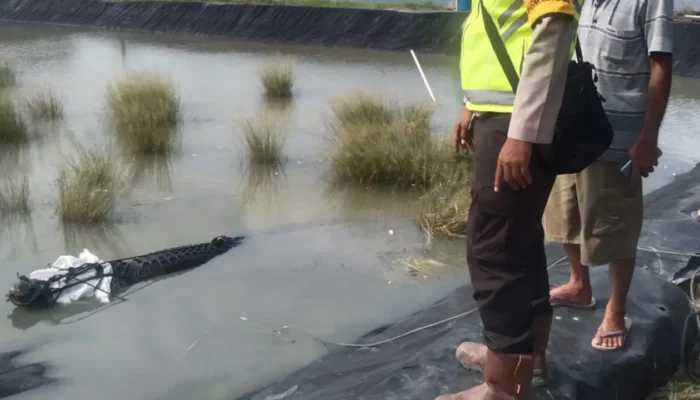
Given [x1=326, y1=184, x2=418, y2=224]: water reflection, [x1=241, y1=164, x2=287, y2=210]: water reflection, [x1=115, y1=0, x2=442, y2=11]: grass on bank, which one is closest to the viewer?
[x1=326, y1=184, x2=418, y2=224]: water reflection

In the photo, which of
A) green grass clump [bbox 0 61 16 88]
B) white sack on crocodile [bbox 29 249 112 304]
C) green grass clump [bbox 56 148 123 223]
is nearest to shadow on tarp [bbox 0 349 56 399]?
white sack on crocodile [bbox 29 249 112 304]

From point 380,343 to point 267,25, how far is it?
48.1ft

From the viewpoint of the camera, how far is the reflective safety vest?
1746mm

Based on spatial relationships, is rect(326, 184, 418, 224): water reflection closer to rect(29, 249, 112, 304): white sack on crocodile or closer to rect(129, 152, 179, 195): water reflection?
rect(129, 152, 179, 195): water reflection

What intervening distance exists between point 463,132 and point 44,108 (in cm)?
593

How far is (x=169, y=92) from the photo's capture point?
7246mm

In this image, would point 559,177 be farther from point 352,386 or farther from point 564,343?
point 352,386

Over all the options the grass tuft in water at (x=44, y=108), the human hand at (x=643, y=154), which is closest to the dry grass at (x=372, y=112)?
the grass tuft in water at (x=44, y=108)

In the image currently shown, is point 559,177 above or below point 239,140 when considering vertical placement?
above

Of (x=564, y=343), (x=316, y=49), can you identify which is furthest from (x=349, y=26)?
(x=564, y=343)

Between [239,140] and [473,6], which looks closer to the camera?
[473,6]

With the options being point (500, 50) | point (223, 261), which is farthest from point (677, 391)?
point (223, 261)

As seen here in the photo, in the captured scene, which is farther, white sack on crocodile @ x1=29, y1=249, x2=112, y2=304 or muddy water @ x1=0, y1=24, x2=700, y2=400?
white sack on crocodile @ x1=29, y1=249, x2=112, y2=304

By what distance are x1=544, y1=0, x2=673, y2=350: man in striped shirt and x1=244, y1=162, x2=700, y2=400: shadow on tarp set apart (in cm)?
9
